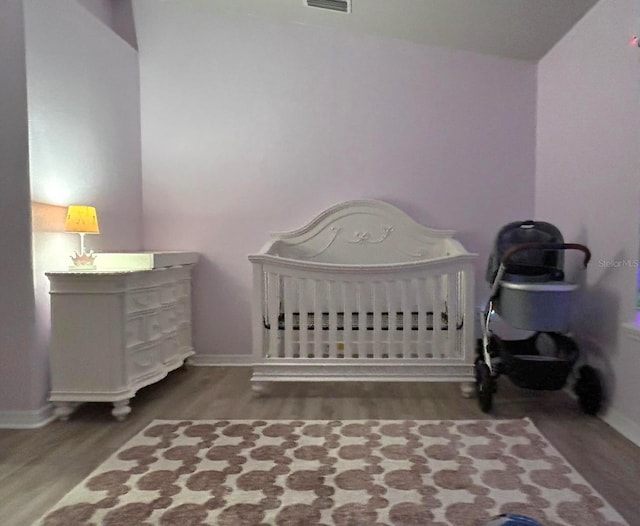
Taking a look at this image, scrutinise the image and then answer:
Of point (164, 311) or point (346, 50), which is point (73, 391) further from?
point (346, 50)

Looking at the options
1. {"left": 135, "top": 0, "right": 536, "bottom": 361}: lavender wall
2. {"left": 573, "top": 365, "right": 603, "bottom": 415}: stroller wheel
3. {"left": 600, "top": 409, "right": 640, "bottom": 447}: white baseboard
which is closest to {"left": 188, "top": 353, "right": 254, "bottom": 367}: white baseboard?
{"left": 135, "top": 0, "right": 536, "bottom": 361}: lavender wall

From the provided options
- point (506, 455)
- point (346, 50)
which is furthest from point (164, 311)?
point (346, 50)

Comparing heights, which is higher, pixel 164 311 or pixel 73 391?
pixel 164 311

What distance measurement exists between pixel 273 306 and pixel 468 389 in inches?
45.2

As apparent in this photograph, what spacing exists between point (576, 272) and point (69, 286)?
2.58 m

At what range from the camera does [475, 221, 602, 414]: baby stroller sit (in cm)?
213

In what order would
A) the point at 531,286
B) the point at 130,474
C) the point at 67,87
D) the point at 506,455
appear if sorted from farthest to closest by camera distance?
the point at 67,87 < the point at 531,286 < the point at 506,455 < the point at 130,474

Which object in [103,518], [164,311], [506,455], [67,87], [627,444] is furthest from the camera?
[164,311]

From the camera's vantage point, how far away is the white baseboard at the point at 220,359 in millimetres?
3277

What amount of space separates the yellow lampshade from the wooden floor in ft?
3.02

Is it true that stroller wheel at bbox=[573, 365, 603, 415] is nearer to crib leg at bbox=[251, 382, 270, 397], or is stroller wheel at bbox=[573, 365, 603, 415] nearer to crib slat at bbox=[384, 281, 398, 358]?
crib slat at bbox=[384, 281, 398, 358]

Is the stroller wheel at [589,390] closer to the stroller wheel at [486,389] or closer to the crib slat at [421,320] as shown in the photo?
the stroller wheel at [486,389]

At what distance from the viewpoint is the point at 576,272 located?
2500 mm

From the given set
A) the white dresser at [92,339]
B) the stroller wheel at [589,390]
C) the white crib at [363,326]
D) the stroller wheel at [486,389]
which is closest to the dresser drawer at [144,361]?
the white dresser at [92,339]
